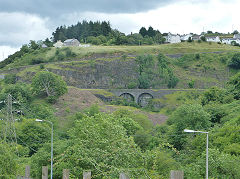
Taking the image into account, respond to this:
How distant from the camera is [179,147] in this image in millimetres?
55688

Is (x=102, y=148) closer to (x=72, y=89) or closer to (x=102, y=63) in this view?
(x=72, y=89)

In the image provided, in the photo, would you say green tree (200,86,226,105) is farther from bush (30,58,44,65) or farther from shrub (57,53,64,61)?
bush (30,58,44,65)

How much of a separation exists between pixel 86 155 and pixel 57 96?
6898 cm

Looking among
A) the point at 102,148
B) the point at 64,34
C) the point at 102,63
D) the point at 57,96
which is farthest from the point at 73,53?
the point at 102,148

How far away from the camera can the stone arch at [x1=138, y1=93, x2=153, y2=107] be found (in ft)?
370

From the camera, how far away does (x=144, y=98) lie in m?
114

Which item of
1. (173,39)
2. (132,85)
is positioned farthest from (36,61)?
Answer: (173,39)

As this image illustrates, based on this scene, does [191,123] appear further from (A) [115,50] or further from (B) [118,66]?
(A) [115,50]

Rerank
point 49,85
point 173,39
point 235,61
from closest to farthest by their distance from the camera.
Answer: point 49,85
point 235,61
point 173,39

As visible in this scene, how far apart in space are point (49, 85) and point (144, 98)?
2747 centimetres

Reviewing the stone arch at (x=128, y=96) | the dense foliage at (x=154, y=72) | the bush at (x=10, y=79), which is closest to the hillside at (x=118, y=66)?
the dense foliage at (x=154, y=72)

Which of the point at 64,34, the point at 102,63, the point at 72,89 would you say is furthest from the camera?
the point at 64,34

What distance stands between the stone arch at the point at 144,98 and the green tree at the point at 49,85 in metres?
23.5

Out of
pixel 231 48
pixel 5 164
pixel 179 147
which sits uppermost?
pixel 231 48
